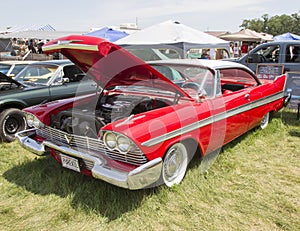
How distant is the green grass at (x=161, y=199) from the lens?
8.14 ft

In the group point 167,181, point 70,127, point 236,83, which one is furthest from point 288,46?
point 70,127

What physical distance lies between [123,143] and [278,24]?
86348 mm

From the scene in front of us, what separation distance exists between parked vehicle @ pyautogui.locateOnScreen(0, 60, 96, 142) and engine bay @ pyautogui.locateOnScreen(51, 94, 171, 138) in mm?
1545

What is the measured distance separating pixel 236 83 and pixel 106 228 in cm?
346

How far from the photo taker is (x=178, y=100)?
320cm

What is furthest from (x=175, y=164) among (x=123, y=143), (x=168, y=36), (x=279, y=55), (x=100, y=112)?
(x=168, y=36)

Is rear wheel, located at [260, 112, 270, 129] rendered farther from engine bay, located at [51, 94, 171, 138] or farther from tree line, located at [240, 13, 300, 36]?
tree line, located at [240, 13, 300, 36]

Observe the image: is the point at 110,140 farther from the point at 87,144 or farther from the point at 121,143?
the point at 87,144

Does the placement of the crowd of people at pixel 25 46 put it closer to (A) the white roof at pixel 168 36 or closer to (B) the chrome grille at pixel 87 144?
(A) the white roof at pixel 168 36

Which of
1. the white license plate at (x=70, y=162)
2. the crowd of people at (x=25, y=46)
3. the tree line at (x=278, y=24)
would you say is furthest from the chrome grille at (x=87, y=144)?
the tree line at (x=278, y=24)

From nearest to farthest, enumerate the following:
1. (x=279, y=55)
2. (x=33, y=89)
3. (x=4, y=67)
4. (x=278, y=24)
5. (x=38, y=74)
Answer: (x=33, y=89) < (x=38, y=74) < (x=4, y=67) < (x=279, y=55) < (x=278, y=24)

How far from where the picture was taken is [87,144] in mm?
2758

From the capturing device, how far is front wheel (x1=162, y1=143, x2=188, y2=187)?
2816 millimetres

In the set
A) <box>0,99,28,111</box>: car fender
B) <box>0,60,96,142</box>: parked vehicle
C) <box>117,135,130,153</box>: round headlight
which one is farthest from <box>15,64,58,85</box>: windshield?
<box>117,135,130,153</box>: round headlight
